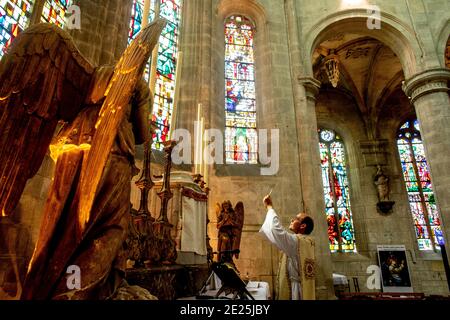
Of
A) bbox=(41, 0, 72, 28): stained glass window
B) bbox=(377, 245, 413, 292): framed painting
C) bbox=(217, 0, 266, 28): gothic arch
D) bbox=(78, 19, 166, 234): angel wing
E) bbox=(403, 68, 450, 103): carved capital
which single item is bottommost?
bbox=(377, 245, 413, 292): framed painting

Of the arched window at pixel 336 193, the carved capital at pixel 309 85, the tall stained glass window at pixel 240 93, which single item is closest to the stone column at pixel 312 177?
the carved capital at pixel 309 85

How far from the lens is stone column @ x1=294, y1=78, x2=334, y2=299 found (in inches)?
253

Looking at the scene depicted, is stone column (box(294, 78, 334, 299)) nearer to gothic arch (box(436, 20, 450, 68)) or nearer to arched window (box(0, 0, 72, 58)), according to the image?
gothic arch (box(436, 20, 450, 68))

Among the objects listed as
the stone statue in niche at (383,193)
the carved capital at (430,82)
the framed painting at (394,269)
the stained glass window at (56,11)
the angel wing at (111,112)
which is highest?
the carved capital at (430,82)

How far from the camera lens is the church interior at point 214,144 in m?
1.31

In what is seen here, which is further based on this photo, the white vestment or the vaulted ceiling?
the vaulted ceiling

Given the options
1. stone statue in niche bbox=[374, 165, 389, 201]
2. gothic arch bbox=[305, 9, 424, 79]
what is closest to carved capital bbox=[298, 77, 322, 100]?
gothic arch bbox=[305, 9, 424, 79]

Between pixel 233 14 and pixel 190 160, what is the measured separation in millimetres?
5374

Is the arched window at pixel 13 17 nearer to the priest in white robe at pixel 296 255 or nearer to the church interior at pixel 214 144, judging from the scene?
the church interior at pixel 214 144

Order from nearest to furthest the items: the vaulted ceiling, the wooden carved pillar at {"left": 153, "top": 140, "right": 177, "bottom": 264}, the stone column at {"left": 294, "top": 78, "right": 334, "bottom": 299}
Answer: the wooden carved pillar at {"left": 153, "top": 140, "right": 177, "bottom": 264} < the stone column at {"left": 294, "top": 78, "right": 334, "bottom": 299} < the vaulted ceiling

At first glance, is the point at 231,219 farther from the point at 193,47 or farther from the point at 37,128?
the point at 193,47

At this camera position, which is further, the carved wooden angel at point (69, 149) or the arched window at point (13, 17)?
the arched window at point (13, 17)

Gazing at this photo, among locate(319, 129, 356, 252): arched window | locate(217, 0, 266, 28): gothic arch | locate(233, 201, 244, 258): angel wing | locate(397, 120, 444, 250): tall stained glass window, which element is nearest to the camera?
locate(233, 201, 244, 258): angel wing

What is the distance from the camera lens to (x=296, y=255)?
304 centimetres
